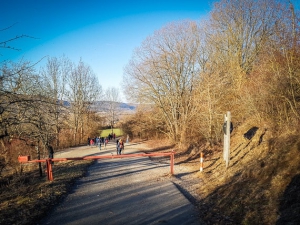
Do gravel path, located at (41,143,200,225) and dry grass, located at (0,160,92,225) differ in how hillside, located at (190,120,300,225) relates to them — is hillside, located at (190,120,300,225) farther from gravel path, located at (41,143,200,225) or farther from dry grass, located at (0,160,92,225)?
dry grass, located at (0,160,92,225)

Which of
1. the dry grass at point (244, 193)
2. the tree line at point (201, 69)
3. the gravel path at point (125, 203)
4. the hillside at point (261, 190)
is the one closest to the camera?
the hillside at point (261, 190)

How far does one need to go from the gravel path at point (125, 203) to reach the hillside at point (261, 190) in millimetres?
767

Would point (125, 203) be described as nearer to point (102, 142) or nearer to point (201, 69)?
point (201, 69)

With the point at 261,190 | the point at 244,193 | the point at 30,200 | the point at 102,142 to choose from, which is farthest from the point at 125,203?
the point at 102,142

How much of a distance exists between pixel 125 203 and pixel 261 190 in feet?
13.6

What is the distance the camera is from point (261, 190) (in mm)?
5477

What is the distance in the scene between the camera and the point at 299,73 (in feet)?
26.6

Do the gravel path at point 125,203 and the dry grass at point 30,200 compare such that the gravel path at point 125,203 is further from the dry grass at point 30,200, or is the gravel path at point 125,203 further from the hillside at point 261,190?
the hillside at point 261,190

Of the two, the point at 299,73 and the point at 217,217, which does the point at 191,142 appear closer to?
the point at 299,73

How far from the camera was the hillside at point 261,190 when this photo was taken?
4.48 m

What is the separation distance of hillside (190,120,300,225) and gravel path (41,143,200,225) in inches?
30.2

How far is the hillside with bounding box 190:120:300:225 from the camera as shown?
4.48 metres

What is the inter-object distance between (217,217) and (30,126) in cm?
580

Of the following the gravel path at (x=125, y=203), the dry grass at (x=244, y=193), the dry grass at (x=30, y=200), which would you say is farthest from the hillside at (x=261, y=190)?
the dry grass at (x=30, y=200)
